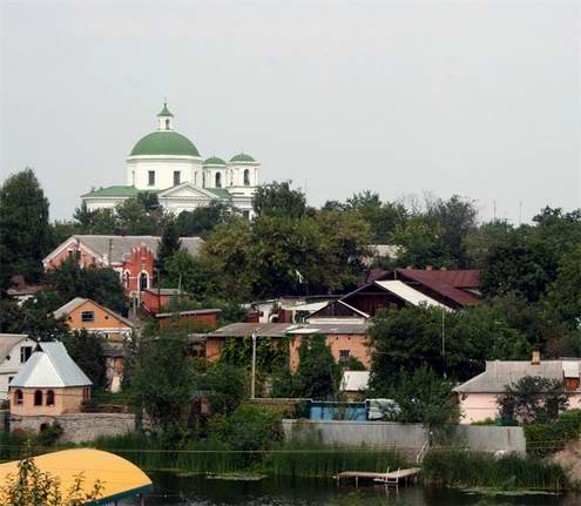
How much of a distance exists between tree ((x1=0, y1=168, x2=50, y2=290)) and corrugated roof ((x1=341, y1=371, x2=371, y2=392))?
75.3ft

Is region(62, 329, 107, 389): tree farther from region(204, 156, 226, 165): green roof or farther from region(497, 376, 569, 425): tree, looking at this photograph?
region(204, 156, 226, 165): green roof

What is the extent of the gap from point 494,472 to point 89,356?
10.5m

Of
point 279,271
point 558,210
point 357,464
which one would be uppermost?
point 558,210

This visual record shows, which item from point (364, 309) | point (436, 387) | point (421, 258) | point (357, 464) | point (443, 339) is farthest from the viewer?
point (421, 258)

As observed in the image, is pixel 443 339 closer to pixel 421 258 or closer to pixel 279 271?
pixel 279 271

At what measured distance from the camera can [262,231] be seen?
45.6 m

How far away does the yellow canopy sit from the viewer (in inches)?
906

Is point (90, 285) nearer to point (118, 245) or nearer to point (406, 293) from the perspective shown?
point (406, 293)

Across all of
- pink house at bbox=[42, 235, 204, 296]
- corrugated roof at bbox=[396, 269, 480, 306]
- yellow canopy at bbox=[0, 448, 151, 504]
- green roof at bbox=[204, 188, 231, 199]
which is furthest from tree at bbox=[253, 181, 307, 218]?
green roof at bbox=[204, 188, 231, 199]

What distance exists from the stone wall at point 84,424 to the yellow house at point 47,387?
0.61 ft

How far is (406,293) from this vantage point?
39.8 m

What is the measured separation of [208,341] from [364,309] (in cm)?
418

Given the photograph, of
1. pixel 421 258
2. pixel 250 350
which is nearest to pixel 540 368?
pixel 250 350

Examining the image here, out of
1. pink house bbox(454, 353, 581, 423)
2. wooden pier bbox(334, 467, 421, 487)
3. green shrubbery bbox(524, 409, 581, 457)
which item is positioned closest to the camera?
wooden pier bbox(334, 467, 421, 487)
